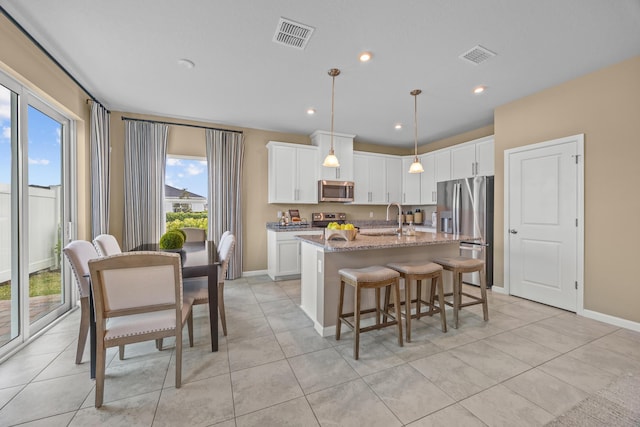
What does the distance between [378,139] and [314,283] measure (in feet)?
12.7

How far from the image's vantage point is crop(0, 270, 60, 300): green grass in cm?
220

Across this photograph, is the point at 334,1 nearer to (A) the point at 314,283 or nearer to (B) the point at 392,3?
(B) the point at 392,3

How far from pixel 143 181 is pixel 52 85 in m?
1.56

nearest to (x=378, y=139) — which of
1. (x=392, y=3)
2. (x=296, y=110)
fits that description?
(x=296, y=110)

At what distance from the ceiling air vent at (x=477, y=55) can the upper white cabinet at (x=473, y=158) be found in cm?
187

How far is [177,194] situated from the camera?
4324mm

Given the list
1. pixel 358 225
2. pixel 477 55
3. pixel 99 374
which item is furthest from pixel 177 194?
pixel 477 55

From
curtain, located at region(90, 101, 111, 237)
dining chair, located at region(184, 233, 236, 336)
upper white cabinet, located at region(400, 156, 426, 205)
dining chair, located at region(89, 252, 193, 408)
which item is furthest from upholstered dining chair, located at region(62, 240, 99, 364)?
upper white cabinet, located at region(400, 156, 426, 205)

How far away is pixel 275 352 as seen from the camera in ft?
7.15

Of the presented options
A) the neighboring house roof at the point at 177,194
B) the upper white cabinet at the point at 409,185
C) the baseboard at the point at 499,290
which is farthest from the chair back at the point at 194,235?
the baseboard at the point at 499,290

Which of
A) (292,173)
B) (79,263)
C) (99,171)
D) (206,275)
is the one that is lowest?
(206,275)

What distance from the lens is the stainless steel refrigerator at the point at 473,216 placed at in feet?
12.6

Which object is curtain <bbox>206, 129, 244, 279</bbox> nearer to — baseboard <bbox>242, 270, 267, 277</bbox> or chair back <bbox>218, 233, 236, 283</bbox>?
baseboard <bbox>242, 270, 267, 277</bbox>

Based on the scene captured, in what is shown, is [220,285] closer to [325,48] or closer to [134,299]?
[134,299]
